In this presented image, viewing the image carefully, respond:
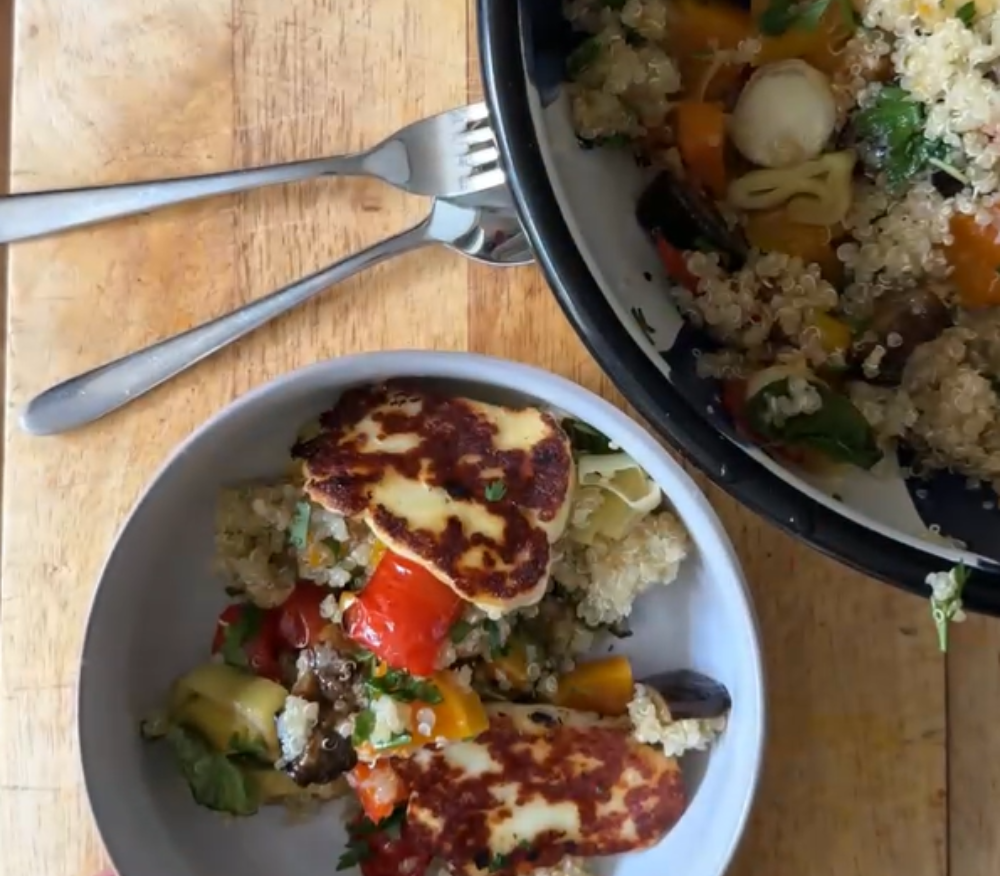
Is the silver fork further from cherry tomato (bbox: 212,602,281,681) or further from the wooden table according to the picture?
cherry tomato (bbox: 212,602,281,681)

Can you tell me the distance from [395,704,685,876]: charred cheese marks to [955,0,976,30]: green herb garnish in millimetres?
472

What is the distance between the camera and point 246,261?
35.2 inches

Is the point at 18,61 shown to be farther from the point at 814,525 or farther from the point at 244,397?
the point at 814,525

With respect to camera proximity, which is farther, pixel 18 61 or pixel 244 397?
pixel 18 61

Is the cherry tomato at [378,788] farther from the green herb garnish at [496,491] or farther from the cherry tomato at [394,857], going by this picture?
the green herb garnish at [496,491]

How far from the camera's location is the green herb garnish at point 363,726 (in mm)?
836

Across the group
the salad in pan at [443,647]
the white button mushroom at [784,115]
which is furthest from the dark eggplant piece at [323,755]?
the white button mushroom at [784,115]

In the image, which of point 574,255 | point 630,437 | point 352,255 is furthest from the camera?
point 352,255

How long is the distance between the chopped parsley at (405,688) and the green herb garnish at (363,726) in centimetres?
2

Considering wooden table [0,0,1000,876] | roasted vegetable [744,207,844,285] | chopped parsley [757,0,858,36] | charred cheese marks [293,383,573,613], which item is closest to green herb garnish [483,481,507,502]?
charred cheese marks [293,383,573,613]

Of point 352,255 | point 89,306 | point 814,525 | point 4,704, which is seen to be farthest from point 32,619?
point 814,525

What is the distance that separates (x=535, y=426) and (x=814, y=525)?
0.20 meters

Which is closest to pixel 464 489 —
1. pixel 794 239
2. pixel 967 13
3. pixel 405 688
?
pixel 405 688

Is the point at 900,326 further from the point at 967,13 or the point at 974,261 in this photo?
the point at 967,13
